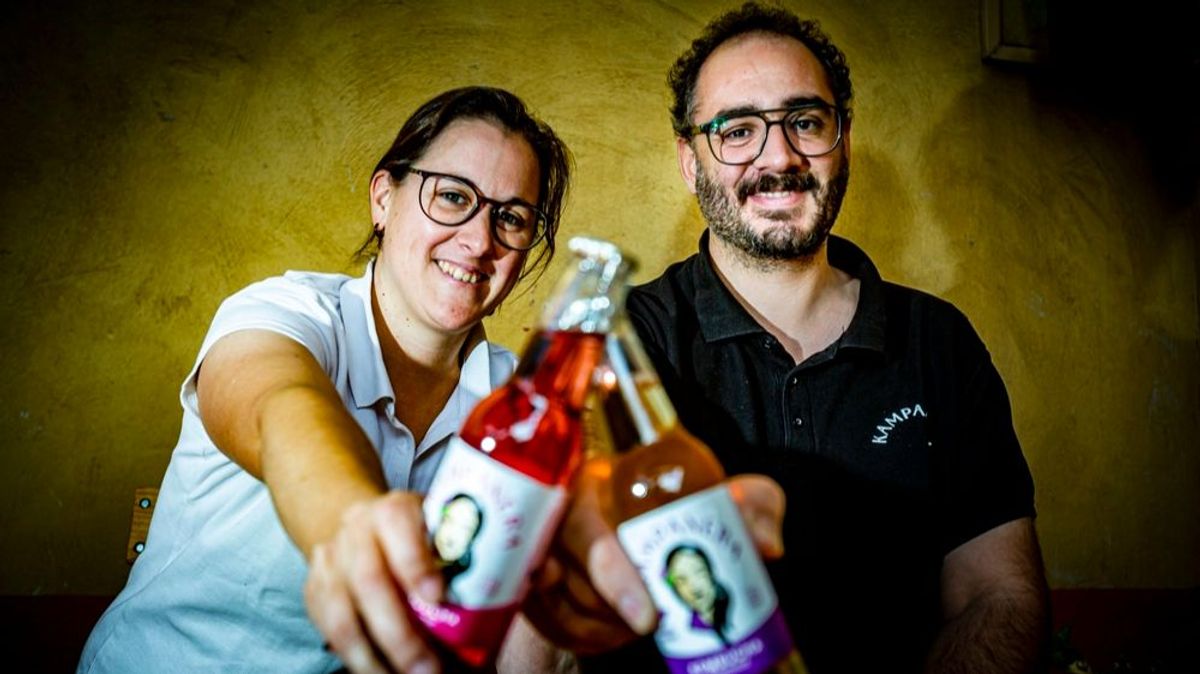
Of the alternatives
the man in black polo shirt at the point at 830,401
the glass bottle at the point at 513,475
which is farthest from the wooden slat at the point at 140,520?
the glass bottle at the point at 513,475

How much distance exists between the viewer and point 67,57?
1.45 meters

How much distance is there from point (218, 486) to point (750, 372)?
2.72 ft

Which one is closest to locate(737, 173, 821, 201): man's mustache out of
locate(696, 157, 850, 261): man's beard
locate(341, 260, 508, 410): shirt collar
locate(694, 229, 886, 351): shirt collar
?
locate(696, 157, 850, 261): man's beard

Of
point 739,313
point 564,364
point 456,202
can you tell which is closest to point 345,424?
point 564,364

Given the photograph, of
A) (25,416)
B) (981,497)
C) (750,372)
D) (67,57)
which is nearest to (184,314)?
(25,416)

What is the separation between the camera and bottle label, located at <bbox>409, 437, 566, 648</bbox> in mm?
376

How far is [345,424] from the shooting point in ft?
1.82

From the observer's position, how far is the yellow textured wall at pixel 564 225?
1.41 metres

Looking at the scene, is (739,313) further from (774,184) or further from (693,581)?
(693,581)

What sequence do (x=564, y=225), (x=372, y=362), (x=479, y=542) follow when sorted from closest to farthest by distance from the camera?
(x=479, y=542) → (x=372, y=362) → (x=564, y=225)

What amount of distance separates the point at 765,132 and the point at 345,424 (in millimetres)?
916

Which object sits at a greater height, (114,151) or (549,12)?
(549,12)

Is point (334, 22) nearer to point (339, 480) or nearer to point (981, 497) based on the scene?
point (339, 480)

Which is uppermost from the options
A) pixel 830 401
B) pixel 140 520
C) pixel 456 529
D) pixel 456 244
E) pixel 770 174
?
pixel 770 174
